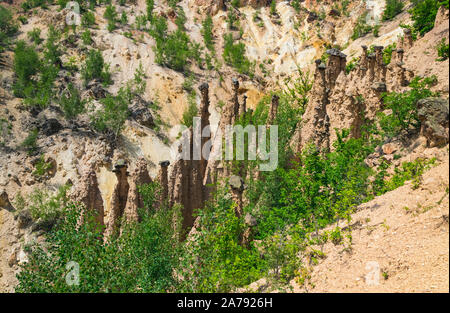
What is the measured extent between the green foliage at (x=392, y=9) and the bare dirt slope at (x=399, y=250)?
Result: 115 feet

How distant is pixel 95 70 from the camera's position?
124 ft

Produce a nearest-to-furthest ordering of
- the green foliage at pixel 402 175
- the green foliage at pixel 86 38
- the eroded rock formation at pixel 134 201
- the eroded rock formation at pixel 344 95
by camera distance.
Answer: the green foliage at pixel 402 175, the eroded rock formation at pixel 134 201, the eroded rock formation at pixel 344 95, the green foliage at pixel 86 38

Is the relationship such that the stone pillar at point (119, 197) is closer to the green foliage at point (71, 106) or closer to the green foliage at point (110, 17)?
the green foliage at point (71, 106)

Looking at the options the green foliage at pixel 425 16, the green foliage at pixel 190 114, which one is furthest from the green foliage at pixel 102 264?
the green foliage at pixel 425 16

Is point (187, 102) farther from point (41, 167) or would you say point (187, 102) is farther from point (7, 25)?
point (7, 25)

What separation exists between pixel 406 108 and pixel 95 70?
109 feet

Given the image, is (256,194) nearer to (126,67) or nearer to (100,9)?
(126,67)

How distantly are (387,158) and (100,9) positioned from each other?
4923 centimetres

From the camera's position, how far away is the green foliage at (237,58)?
1720 inches

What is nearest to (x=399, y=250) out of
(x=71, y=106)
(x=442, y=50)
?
(x=442, y=50)

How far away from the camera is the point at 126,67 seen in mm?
41062

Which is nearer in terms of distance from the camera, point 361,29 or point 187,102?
point 187,102

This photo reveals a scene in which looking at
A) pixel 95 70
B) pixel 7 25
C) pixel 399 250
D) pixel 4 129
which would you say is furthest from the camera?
pixel 7 25
